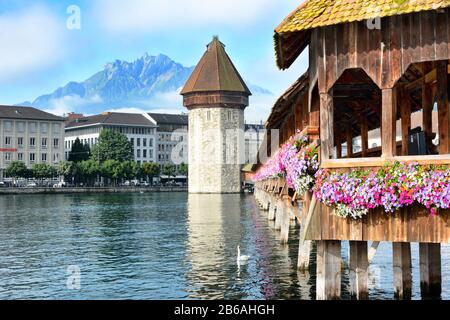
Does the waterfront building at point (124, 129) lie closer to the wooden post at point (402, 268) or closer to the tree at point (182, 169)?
the tree at point (182, 169)

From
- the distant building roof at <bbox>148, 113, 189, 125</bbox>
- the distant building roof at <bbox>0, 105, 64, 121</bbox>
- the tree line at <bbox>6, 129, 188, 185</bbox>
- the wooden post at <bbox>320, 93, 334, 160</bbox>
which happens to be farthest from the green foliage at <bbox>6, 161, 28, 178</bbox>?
the wooden post at <bbox>320, 93, 334, 160</bbox>

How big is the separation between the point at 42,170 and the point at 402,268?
114 meters

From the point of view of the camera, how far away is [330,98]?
1236 cm

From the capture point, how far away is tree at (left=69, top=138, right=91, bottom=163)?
137750 millimetres

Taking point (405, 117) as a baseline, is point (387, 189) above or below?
below

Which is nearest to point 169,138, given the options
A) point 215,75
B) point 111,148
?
point 111,148

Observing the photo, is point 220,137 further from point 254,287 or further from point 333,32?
point 333,32

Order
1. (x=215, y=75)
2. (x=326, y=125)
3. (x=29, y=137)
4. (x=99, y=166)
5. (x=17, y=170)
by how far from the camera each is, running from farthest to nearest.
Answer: (x=29, y=137) < (x=99, y=166) < (x=17, y=170) < (x=215, y=75) < (x=326, y=125)

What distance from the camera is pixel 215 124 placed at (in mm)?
106188

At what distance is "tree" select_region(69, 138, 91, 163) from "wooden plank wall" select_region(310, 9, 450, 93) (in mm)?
126697

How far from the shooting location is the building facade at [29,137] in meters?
130

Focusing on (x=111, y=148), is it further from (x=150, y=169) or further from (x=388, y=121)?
(x=388, y=121)

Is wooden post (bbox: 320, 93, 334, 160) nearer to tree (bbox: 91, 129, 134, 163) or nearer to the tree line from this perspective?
the tree line

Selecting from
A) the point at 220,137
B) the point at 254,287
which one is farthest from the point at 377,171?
the point at 220,137
